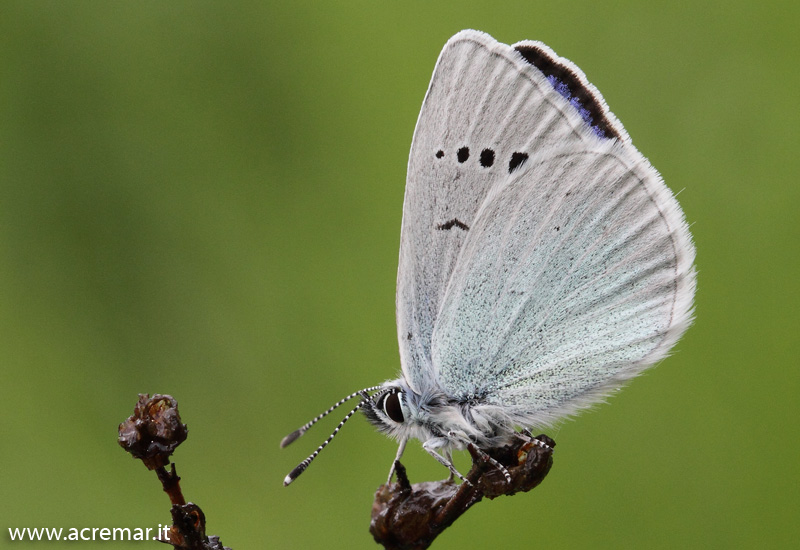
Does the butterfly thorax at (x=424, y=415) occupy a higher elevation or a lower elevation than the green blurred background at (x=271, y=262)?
lower

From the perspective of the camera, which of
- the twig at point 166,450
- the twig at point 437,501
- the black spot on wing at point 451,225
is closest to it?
the twig at point 166,450

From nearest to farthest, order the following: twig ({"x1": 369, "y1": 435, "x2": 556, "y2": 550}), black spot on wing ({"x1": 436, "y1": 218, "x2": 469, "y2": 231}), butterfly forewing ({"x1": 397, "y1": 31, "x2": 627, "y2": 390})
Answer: twig ({"x1": 369, "y1": 435, "x2": 556, "y2": 550}), butterfly forewing ({"x1": 397, "y1": 31, "x2": 627, "y2": 390}), black spot on wing ({"x1": 436, "y1": 218, "x2": 469, "y2": 231})

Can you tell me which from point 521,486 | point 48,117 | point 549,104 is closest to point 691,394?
point 549,104

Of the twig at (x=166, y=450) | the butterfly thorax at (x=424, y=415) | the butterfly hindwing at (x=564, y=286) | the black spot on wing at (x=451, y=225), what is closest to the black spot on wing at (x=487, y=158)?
the butterfly hindwing at (x=564, y=286)

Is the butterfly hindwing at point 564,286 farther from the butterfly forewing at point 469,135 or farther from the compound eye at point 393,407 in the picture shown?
the compound eye at point 393,407

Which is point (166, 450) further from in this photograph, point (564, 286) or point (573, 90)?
point (573, 90)

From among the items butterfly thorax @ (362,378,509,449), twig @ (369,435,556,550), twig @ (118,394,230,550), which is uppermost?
butterfly thorax @ (362,378,509,449)

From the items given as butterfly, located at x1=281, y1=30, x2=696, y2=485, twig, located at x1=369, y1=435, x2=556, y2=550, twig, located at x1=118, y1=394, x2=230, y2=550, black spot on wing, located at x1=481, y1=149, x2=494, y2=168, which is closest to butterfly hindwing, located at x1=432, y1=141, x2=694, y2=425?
butterfly, located at x1=281, y1=30, x2=696, y2=485

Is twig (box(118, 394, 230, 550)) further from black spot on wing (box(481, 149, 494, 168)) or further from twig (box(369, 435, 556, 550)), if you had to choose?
black spot on wing (box(481, 149, 494, 168))
